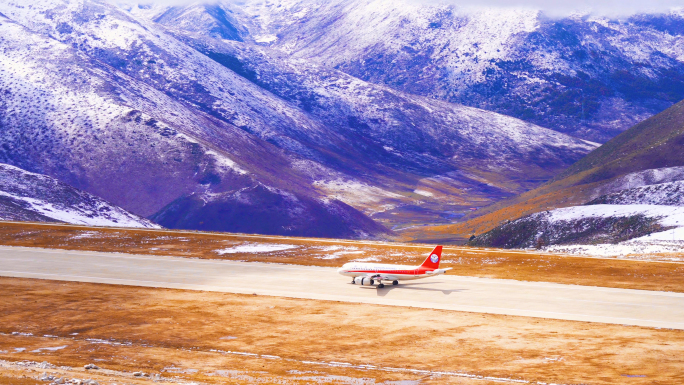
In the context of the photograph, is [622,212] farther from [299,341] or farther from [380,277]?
[299,341]

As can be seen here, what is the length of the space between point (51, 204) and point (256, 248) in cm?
7188

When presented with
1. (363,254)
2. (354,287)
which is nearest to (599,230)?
(363,254)

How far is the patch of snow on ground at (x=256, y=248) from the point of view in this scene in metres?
85.1

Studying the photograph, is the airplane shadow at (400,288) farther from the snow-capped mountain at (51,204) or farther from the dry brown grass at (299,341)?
the snow-capped mountain at (51,204)

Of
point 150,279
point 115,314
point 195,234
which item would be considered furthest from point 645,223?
point 115,314

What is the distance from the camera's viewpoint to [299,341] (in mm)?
44062

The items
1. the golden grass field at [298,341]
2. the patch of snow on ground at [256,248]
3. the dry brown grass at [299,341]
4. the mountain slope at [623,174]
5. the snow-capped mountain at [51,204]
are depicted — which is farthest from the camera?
the mountain slope at [623,174]

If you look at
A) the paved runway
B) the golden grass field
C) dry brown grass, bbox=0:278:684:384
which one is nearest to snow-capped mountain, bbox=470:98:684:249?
the paved runway

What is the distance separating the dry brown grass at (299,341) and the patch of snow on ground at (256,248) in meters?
27.5

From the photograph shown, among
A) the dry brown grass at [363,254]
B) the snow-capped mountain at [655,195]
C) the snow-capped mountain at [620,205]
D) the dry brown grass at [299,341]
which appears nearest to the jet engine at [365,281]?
the dry brown grass at [299,341]

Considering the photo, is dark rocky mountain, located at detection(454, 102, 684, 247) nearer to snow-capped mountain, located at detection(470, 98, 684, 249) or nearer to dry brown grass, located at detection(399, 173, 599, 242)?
snow-capped mountain, located at detection(470, 98, 684, 249)

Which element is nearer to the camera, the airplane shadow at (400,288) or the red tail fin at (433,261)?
the airplane shadow at (400,288)

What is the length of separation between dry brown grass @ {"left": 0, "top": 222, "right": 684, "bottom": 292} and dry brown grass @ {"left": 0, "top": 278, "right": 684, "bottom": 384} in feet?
66.8

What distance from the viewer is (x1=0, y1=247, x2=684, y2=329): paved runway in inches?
2042
